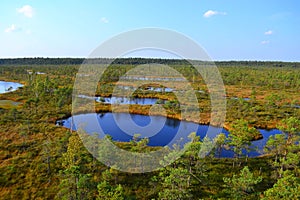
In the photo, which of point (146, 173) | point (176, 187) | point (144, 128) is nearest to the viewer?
point (176, 187)

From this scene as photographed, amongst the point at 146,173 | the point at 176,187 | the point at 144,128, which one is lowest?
the point at 146,173

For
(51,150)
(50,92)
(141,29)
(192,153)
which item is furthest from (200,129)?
(50,92)

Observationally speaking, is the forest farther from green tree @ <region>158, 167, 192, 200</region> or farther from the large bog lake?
the large bog lake

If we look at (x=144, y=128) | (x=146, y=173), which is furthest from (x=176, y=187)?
(x=144, y=128)

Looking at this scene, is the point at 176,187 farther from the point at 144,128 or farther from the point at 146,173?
the point at 144,128

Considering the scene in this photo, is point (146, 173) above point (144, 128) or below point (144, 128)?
below

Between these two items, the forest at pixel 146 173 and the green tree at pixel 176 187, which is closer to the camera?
the green tree at pixel 176 187

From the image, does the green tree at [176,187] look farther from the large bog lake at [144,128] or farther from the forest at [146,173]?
the large bog lake at [144,128]

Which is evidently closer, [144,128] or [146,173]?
[146,173]

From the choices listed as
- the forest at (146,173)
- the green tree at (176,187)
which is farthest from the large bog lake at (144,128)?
the green tree at (176,187)

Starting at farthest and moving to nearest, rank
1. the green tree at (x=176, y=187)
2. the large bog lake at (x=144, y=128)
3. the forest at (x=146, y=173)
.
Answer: the large bog lake at (x=144, y=128) → the forest at (x=146, y=173) → the green tree at (x=176, y=187)

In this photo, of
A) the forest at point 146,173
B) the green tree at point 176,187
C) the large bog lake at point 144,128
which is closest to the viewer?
the green tree at point 176,187

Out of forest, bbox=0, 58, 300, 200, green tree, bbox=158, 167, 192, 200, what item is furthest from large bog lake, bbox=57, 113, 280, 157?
green tree, bbox=158, 167, 192, 200
